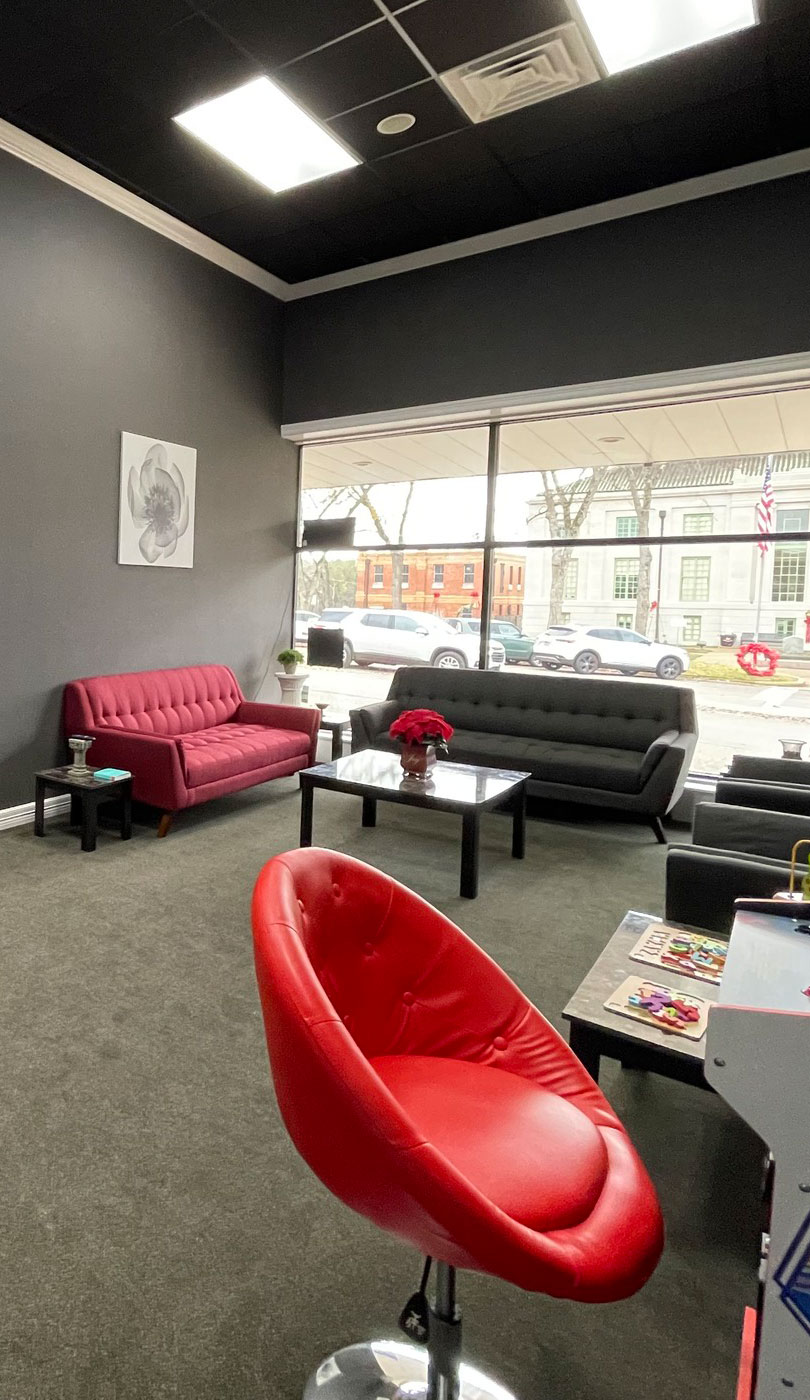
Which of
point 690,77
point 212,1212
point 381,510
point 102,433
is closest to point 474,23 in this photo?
point 690,77

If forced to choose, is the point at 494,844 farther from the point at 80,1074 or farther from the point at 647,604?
the point at 80,1074

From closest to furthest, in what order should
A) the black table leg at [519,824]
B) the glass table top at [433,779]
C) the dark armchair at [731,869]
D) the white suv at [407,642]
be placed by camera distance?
the dark armchair at [731,869], the glass table top at [433,779], the black table leg at [519,824], the white suv at [407,642]

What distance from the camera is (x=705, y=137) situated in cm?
404

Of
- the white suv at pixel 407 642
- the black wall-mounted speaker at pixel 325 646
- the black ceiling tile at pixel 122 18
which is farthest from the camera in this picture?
the black wall-mounted speaker at pixel 325 646

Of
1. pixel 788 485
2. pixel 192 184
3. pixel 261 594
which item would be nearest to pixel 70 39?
pixel 192 184

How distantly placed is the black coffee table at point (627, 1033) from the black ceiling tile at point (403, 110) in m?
4.04

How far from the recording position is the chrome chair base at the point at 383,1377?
125 cm

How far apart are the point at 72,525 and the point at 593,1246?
15.0 ft

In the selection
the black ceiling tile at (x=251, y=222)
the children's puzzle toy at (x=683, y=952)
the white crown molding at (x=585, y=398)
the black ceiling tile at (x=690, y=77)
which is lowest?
the children's puzzle toy at (x=683, y=952)

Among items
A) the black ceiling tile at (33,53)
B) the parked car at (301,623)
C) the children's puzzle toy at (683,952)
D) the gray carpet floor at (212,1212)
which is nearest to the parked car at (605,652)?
the parked car at (301,623)

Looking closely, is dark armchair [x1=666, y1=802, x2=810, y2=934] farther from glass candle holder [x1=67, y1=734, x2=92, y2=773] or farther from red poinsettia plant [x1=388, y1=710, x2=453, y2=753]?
glass candle holder [x1=67, y1=734, x2=92, y2=773]

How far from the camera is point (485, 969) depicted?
4.94 ft

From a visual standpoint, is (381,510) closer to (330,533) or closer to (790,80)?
(330,533)

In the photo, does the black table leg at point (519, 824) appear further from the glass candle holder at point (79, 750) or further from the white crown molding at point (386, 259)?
the white crown molding at point (386, 259)
